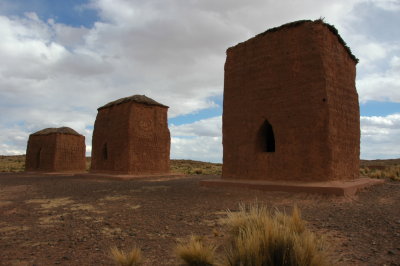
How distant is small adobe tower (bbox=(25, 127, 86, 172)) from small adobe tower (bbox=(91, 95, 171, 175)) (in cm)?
508

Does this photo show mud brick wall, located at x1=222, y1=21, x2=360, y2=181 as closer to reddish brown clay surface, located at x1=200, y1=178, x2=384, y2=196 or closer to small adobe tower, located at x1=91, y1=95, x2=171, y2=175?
reddish brown clay surface, located at x1=200, y1=178, x2=384, y2=196

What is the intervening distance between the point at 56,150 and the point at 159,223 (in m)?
17.2

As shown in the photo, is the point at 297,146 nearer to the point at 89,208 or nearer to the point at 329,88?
the point at 329,88

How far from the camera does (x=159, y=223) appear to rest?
17.2ft

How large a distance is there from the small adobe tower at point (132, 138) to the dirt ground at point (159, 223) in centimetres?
609

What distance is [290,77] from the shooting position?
8586 mm

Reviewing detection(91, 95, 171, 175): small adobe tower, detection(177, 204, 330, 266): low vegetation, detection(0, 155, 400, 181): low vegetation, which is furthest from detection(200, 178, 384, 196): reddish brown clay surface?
detection(91, 95, 171, 175): small adobe tower

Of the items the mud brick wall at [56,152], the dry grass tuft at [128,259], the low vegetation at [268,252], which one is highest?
the mud brick wall at [56,152]

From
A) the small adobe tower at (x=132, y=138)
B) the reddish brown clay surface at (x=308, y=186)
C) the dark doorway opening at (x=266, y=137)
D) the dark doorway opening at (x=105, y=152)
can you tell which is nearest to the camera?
the reddish brown clay surface at (x=308, y=186)

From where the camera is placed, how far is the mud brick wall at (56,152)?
2019 cm

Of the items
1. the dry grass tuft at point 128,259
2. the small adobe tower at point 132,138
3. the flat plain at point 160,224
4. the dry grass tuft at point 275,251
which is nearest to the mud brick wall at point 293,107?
the flat plain at point 160,224

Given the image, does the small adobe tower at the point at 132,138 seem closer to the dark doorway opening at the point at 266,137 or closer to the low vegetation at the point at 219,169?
the low vegetation at the point at 219,169

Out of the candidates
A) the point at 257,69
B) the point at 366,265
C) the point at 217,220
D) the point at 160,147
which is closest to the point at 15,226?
the point at 217,220

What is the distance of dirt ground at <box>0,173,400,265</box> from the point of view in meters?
3.69
